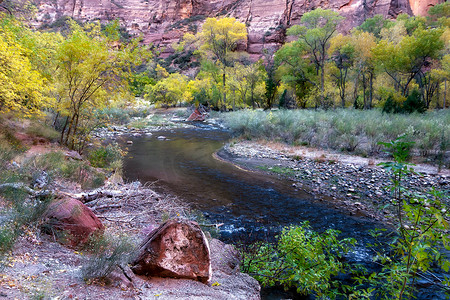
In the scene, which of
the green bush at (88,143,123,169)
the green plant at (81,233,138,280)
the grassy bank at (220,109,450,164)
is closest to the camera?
the green plant at (81,233,138,280)

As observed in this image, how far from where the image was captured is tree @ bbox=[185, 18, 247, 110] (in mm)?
35875

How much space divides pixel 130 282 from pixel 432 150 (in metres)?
13.2

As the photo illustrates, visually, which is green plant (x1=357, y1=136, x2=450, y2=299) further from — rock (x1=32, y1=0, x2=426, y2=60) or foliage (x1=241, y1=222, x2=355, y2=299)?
rock (x1=32, y1=0, x2=426, y2=60)

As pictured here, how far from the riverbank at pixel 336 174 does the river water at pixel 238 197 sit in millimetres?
520

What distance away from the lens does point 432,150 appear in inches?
430

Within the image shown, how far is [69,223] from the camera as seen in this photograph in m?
3.33

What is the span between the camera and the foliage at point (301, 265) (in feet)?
10.8

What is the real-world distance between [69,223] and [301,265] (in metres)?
3.30

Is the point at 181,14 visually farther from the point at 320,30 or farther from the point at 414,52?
the point at 414,52

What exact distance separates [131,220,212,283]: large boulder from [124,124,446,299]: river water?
1500 millimetres

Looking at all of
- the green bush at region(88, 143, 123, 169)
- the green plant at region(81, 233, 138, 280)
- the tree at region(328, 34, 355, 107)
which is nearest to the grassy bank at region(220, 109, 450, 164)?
the green bush at region(88, 143, 123, 169)

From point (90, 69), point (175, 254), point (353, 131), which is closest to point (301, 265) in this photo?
point (175, 254)

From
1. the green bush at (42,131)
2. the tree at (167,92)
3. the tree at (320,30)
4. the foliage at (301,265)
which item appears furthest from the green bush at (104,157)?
the tree at (167,92)

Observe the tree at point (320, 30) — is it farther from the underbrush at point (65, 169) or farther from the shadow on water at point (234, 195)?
the underbrush at point (65, 169)
